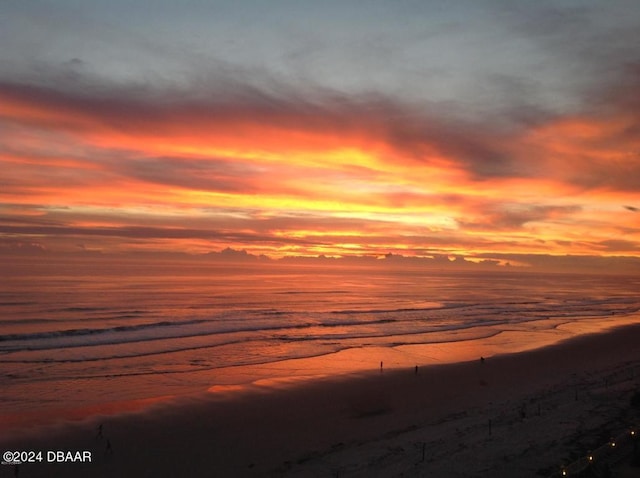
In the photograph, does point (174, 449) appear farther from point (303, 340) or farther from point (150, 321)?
point (150, 321)

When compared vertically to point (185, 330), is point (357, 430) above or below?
below

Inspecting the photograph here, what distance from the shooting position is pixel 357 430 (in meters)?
19.4

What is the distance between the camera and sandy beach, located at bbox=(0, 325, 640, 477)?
15.1 meters

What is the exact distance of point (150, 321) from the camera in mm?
47594

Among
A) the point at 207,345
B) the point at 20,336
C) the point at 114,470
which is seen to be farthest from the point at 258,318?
the point at 114,470

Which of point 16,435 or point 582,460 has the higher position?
point 582,460

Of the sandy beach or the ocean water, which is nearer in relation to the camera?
the sandy beach

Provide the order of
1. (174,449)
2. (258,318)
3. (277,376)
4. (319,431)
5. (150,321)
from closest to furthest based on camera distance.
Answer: (174,449) → (319,431) → (277,376) → (150,321) → (258,318)

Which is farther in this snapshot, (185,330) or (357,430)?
(185,330)

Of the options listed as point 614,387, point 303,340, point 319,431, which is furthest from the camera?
point 303,340

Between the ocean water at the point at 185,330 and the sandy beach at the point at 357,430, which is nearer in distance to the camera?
the sandy beach at the point at 357,430

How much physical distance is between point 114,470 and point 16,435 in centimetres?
528

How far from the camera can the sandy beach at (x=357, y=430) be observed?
1515 cm

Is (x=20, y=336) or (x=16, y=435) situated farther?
(x=20, y=336)
